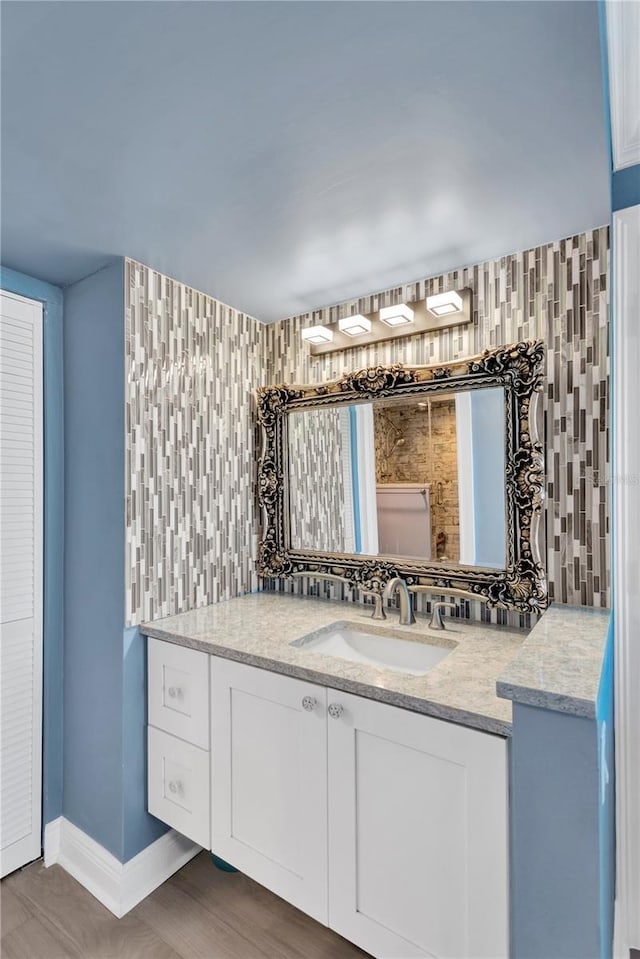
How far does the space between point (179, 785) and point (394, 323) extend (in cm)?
192

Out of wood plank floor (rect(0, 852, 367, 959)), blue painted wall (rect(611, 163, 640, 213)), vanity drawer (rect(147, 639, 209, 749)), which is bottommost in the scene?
wood plank floor (rect(0, 852, 367, 959))

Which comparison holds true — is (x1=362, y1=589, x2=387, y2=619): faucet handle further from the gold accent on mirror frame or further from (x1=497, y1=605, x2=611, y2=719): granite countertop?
(x1=497, y1=605, x2=611, y2=719): granite countertop

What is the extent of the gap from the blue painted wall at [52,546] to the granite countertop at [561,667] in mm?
1760

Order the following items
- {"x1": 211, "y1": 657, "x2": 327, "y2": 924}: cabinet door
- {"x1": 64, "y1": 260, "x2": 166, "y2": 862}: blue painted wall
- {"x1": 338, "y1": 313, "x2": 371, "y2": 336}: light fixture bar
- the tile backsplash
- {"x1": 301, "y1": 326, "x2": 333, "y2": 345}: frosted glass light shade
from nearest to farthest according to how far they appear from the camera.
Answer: {"x1": 211, "y1": 657, "x2": 327, "y2": 924}: cabinet door → the tile backsplash → {"x1": 64, "y1": 260, "x2": 166, "y2": 862}: blue painted wall → {"x1": 338, "y1": 313, "x2": 371, "y2": 336}: light fixture bar → {"x1": 301, "y1": 326, "x2": 333, "y2": 345}: frosted glass light shade

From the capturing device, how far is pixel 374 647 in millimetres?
1858

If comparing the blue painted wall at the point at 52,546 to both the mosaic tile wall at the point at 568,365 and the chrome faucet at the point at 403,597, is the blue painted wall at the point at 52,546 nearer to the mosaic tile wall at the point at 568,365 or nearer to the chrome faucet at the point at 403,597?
the chrome faucet at the point at 403,597

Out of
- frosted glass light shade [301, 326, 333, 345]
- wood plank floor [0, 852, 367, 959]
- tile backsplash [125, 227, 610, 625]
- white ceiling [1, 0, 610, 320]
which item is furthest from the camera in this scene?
frosted glass light shade [301, 326, 333, 345]

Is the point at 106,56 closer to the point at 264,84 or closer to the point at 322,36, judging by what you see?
the point at 264,84

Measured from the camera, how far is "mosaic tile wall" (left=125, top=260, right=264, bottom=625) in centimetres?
184

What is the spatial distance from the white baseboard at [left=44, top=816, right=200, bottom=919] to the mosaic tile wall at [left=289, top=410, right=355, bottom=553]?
1.28 meters

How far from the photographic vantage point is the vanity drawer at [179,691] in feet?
5.57

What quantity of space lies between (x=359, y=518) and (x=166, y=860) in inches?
59.5

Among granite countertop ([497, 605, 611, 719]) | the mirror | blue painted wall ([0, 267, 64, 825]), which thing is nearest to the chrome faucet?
the mirror

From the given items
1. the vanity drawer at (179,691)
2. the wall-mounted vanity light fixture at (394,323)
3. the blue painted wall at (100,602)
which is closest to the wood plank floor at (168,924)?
the blue painted wall at (100,602)
